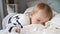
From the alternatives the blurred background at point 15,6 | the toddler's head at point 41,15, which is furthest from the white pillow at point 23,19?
the blurred background at point 15,6

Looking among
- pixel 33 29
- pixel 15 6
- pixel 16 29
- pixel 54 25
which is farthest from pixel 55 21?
pixel 15 6

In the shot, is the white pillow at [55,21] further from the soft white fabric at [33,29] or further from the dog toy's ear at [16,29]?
the dog toy's ear at [16,29]

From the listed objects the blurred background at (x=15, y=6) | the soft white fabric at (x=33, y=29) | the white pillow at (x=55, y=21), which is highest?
the blurred background at (x=15, y=6)

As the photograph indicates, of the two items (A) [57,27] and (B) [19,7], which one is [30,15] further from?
(B) [19,7]

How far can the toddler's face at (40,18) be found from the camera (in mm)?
1359

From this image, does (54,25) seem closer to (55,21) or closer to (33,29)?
(55,21)

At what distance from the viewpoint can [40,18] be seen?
136 cm

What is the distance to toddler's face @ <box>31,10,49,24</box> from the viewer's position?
1.36m

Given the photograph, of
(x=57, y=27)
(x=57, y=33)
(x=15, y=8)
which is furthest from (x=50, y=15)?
(x=15, y=8)

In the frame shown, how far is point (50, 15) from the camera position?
141 cm

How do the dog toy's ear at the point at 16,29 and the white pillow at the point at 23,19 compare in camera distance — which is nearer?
the dog toy's ear at the point at 16,29

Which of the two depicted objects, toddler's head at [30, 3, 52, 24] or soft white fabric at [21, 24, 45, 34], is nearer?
soft white fabric at [21, 24, 45, 34]

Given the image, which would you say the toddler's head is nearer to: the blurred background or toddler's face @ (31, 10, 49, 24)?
toddler's face @ (31, 10, 49, 24)

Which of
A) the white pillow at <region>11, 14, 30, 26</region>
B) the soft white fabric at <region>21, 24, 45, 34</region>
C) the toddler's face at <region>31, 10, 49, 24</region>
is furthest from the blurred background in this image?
the soft white fabric at <region>21, 24, 45, 34</region>
